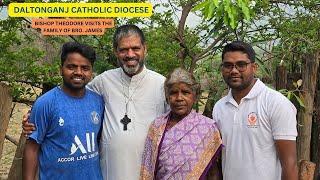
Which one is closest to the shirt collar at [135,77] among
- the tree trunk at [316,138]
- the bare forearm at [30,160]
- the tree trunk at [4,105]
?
the bare forearm at [30,160]

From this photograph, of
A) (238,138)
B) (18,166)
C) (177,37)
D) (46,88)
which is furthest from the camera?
(177,37)

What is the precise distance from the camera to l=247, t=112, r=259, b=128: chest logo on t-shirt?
2.76m

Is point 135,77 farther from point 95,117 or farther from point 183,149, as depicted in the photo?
point 183,149

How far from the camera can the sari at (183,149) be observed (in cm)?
287

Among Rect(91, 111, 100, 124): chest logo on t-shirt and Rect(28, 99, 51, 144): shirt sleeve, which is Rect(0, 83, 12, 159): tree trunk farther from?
Rect(91, 111, 100, 124): chest logo on t-shirt

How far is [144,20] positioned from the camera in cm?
534

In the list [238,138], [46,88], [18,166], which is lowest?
[18,166]

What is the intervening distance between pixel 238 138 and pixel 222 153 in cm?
19

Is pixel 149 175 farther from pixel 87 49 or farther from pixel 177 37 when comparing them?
pixel 177 37

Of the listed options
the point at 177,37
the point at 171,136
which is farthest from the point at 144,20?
the point at 171,136

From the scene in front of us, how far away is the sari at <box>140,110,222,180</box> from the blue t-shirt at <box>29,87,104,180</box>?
1.24ft

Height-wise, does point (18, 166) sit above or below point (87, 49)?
below

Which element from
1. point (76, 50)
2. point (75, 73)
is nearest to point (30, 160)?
point (75, 73)

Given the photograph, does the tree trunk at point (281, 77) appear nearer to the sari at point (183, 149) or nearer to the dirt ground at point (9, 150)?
the sari at point (183, 149)
